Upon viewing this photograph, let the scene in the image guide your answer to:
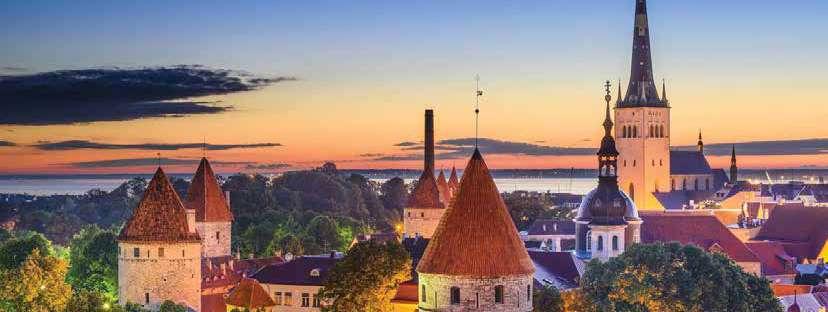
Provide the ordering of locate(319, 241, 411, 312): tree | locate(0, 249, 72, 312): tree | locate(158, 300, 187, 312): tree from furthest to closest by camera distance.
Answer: locate(0, 249, 72, 312): tree → locate(158, 300, 187, 312): tree → locate(319, 241, 411, 312): tree

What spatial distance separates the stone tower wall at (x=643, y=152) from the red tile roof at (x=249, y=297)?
88648mm

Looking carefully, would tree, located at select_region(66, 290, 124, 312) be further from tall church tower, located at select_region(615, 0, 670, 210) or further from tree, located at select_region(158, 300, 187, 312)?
tall church tower, located at select_region(615, 0, 670, 210)

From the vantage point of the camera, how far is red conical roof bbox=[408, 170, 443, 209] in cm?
10538

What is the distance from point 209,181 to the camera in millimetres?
86188

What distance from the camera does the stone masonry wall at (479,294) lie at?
4678 centimetres

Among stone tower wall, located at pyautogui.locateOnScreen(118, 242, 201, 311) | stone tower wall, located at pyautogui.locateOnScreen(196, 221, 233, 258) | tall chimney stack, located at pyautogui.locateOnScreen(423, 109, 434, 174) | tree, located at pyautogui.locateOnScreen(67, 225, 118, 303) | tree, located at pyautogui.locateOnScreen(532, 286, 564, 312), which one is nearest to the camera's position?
tree, located at pyautogui.locateOnScreen(532, 286, 564, 312)

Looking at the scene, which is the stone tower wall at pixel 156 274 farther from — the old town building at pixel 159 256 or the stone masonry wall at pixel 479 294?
the stone masonry wall at pixel 479 294

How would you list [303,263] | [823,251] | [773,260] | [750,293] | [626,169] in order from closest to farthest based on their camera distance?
[750,293] → [303,263] → [773,260] → [823,251] → [626,169]

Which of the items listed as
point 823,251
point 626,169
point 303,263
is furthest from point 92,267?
point 626,169

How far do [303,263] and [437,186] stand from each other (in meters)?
29.5

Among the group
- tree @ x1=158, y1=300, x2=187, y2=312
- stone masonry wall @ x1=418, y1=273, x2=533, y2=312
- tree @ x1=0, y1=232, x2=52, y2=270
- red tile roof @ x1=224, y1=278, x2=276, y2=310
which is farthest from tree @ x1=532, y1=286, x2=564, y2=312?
tree @ x1=0, y1=232, x2=52, y2=270

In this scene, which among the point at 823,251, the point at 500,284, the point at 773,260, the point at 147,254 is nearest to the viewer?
the point at 500,284

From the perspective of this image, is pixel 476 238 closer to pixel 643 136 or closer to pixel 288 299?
pixel 288 299

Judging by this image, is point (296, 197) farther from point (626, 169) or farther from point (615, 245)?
point (615, 245)
